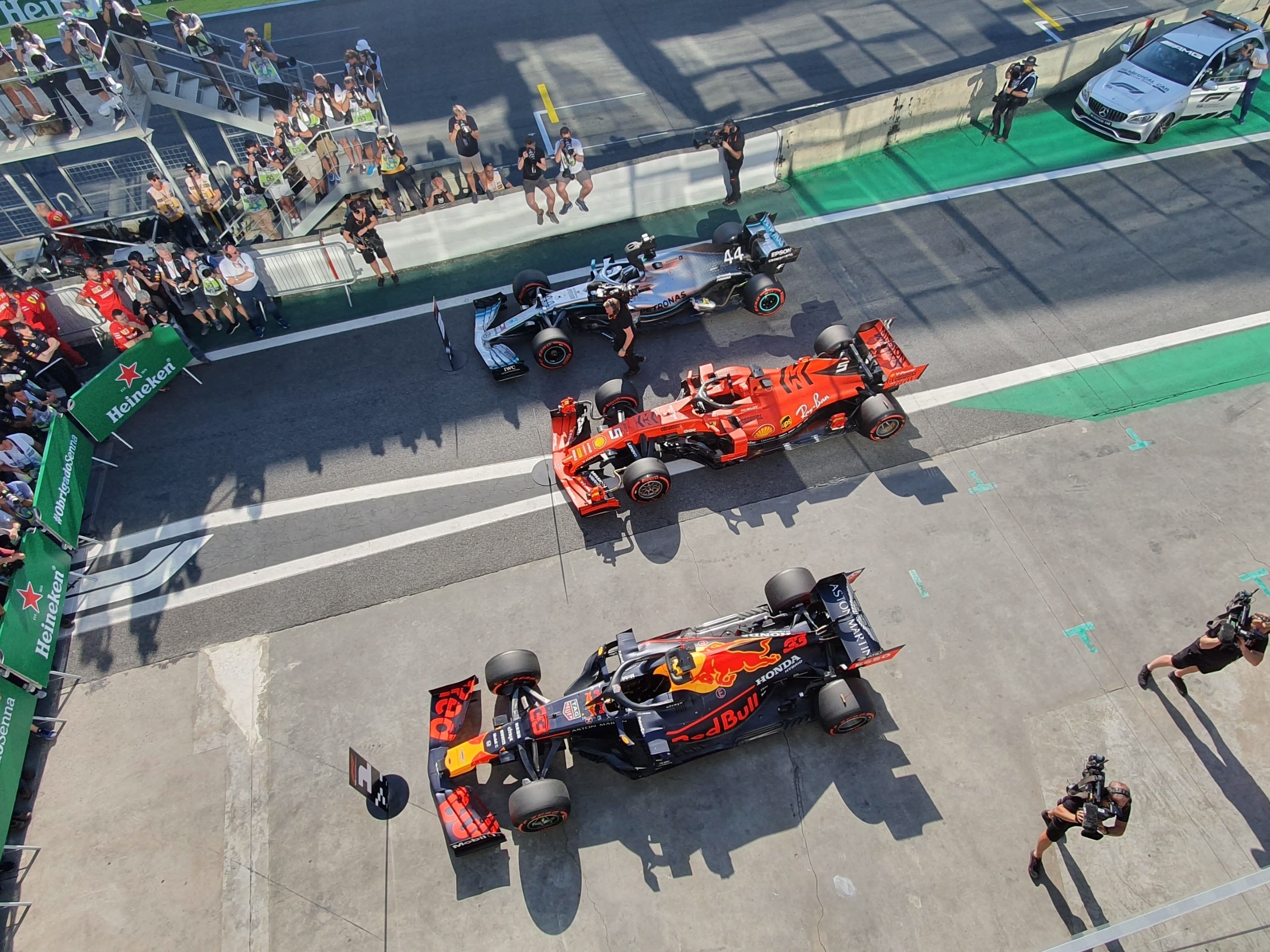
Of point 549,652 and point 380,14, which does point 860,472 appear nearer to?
point 549,652

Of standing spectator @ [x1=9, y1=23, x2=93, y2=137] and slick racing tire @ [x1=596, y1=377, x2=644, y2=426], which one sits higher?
standing spectator @ [x1=9, y1=23, x2=93, y2=137]


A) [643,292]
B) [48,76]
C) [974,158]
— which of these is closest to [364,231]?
[643,292]

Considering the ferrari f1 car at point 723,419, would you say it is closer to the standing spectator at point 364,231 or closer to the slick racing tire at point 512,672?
the slick racing tire at point 512,672

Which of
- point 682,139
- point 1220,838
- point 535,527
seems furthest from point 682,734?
point 682,139

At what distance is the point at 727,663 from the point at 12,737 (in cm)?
779

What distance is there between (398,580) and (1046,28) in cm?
2001

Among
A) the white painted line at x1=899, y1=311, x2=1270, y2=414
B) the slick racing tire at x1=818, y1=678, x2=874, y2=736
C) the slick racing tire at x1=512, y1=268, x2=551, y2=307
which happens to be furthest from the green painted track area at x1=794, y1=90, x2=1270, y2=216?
the slick racing tire at x1=818, y1=678, x2=874, y2=736

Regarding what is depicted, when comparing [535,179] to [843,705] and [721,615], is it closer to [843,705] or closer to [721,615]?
[721,615]

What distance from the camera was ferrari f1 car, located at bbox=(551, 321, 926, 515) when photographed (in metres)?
9.88

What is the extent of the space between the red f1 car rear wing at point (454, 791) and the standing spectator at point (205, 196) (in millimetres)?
10584

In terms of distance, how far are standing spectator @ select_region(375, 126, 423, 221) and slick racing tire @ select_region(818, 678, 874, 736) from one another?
10703mm

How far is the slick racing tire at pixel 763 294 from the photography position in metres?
11.9

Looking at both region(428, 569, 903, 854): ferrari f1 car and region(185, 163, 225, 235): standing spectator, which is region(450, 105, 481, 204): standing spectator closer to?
region(185, 163, 225, 235): standing spectator

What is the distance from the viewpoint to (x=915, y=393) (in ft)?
36.7
